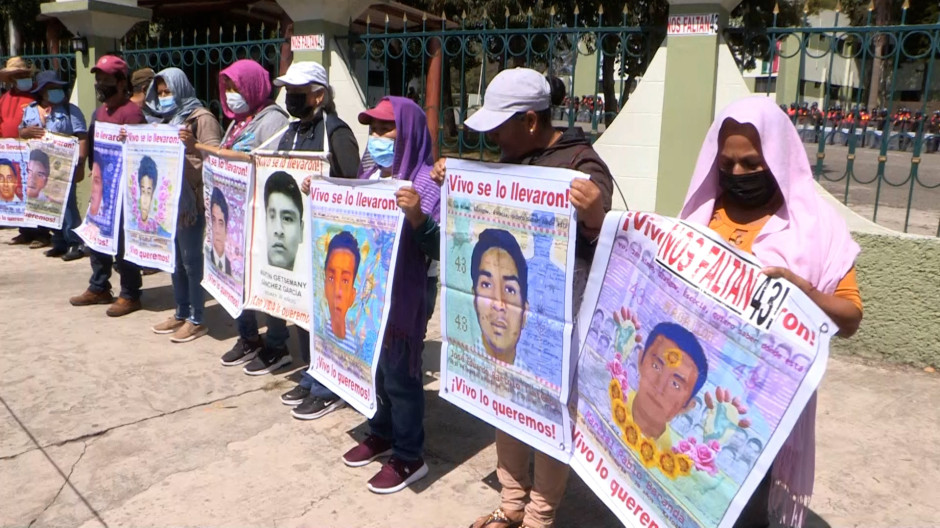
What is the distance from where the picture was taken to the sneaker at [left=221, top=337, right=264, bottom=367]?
4.90m

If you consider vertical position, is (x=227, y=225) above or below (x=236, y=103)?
below

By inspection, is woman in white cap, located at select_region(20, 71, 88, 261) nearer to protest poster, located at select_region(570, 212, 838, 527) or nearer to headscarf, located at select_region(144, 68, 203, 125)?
headscarf, located at select_region(144, 68, 203, 125)

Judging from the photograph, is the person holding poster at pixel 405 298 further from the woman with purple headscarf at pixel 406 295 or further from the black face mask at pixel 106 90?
the black face mask at pixel 106 90

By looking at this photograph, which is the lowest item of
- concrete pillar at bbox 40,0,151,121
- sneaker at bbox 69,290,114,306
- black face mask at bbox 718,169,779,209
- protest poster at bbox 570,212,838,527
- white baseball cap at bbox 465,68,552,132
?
sneaker at bbox 69,290,114,306

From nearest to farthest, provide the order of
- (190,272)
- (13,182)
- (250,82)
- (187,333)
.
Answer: (250,82) < (190,272) < (187,333) < (13,182)

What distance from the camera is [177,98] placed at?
5.17 meters

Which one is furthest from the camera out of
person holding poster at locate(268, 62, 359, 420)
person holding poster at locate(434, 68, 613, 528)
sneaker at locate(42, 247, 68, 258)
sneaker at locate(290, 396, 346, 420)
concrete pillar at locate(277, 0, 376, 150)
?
sneaker at locate(42, 247, 68, 258)

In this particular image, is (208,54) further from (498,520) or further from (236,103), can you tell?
(498,520)

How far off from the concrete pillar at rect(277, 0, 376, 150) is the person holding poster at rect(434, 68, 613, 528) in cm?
426

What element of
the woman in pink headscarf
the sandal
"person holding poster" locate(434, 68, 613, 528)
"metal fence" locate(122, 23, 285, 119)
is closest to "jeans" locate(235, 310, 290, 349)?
the sandal

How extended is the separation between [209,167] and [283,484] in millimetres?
2250

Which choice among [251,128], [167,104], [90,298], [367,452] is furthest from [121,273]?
[367,452]

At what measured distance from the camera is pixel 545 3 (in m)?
17.4

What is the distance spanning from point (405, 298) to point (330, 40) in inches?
167
